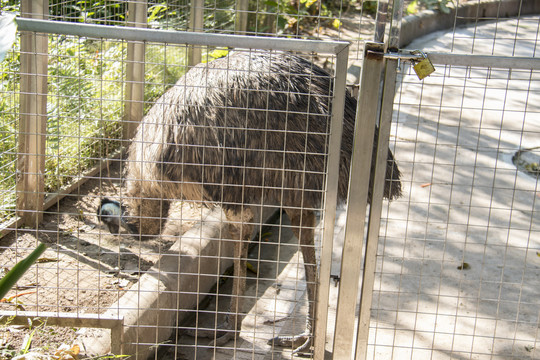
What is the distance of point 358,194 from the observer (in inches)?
113

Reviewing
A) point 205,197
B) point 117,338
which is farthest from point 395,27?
point 117,338

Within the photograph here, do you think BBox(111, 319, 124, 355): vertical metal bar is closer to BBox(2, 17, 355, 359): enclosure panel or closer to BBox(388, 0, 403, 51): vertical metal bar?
BBox(2, 17, 355, 359): enclosure panel

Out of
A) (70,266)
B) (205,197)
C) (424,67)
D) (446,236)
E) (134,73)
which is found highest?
(424,67)

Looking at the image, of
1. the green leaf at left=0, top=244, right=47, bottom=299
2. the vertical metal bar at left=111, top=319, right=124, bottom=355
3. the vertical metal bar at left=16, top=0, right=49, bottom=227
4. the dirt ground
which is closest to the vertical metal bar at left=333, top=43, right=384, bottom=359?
the dirt ground

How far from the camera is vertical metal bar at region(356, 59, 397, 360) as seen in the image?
2.71m

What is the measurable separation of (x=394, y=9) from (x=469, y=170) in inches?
132

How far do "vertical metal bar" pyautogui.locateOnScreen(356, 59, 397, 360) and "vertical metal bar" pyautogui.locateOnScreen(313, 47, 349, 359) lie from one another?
6.4 inches

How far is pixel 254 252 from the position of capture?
17.0 ft

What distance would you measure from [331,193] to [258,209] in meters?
2.42

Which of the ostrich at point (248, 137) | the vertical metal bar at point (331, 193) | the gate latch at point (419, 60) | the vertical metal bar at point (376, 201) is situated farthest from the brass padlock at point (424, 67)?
the ostrich at point (248, 137)

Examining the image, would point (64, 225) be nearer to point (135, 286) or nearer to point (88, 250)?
point (88, 250)

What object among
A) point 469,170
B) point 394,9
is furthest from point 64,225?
point 469,170

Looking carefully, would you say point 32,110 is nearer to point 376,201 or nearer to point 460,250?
point 376,201

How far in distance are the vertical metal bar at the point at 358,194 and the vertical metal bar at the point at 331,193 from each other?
7 cm
